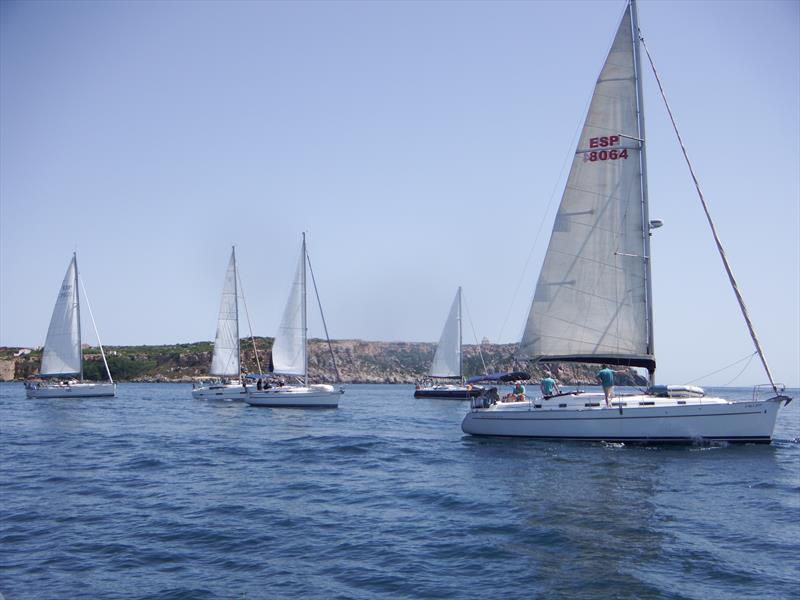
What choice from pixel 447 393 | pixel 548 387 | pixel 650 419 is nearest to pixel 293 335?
pixel 447 393

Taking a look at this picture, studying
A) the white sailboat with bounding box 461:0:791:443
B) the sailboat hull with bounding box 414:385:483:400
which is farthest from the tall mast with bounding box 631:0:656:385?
the sailboat hull with bounding box 414:385:483:400

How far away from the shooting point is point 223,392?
54.4m

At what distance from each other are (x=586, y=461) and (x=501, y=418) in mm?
5297

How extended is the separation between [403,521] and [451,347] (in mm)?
57185

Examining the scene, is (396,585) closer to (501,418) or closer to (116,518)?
(116,518)

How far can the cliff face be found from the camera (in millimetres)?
113794

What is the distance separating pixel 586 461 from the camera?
19344 mm

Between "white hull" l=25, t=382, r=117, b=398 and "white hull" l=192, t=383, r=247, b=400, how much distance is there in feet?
27.4

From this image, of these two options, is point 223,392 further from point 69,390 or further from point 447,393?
point 447,393

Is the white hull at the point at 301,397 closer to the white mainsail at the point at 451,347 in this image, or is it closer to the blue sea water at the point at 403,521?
the blue sea water at the point at 403,521

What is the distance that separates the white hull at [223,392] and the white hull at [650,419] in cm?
3532

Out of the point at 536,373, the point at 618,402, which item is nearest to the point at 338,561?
the point at 618,402

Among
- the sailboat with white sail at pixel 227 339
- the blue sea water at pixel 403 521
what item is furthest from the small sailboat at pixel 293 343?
the blue sea water at pixel 403 521

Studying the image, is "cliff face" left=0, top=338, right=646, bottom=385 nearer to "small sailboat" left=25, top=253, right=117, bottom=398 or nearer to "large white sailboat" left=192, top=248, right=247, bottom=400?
"large white sailboat" left=192, top=248, right=247, bottom=400
